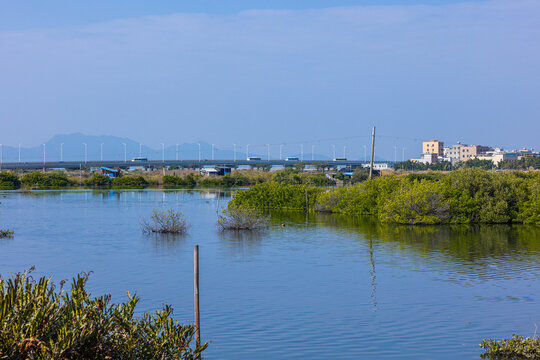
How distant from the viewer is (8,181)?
102688mm

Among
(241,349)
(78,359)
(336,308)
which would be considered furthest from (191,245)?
(78,359)

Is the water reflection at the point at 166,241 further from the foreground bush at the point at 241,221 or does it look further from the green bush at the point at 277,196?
the green bush at the point at 277,196

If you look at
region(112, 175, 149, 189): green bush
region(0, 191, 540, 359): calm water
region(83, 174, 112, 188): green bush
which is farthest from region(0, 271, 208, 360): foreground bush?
region(83, 174, 112, 188): green bush

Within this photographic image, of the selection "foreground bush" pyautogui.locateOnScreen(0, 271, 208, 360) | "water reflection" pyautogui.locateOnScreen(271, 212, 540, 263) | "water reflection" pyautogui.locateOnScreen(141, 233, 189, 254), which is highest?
"foreground bush" pyautogui.locateOnScreen(0, 271, 208, 360)

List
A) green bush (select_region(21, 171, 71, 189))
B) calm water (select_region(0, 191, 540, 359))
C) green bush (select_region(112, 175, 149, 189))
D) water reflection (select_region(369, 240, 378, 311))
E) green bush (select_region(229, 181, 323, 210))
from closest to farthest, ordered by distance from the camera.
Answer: calm water (select_region(0, 191, 540, 359))
water reflection (select_region(369, 240, 378, 311))
green bush (select_region(229, 181, 323, 210))
green bush (select_region(21, 171, 71, 189))
green bush (select_region(112, 175, 149, 189))

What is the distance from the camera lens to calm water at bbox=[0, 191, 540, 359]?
46.5 ft

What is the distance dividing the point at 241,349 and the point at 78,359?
547 cm

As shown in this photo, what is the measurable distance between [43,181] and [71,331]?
105 m

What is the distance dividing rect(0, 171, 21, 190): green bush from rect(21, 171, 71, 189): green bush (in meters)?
1.13

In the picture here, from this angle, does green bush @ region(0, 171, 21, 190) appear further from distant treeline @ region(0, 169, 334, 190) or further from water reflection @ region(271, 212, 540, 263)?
water reflection @ region(271, 212, 540, 263)

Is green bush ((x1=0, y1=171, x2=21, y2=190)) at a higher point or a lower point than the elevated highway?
lower

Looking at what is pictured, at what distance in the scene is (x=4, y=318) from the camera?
317 inches

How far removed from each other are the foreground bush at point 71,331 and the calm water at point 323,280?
4.00 meters

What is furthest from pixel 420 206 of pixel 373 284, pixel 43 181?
pixel 43 181
